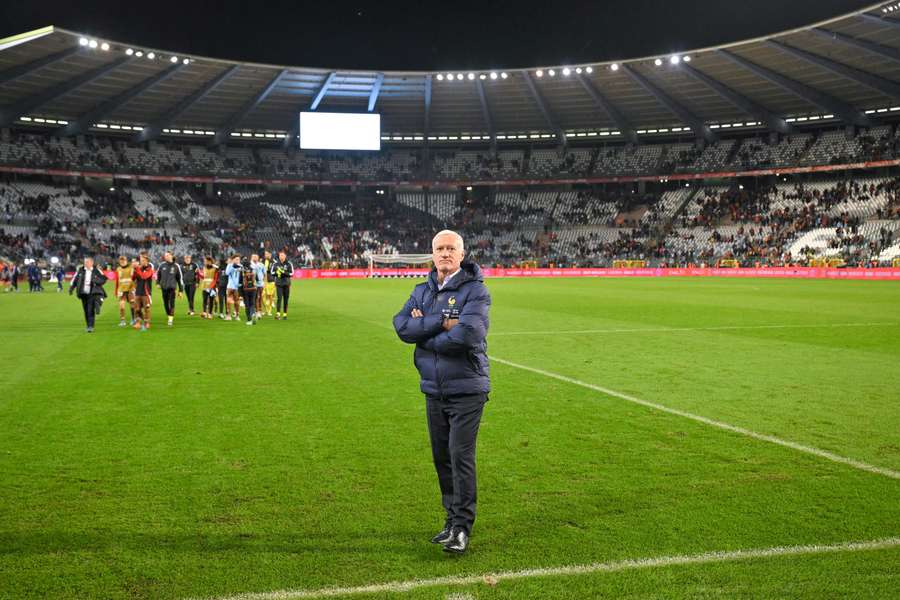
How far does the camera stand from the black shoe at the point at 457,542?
16.0ft

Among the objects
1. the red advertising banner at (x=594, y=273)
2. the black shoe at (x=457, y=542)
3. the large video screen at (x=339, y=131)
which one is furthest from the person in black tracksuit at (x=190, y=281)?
the large video screen at (x=339, y=131)

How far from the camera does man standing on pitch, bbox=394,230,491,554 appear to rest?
192 inches

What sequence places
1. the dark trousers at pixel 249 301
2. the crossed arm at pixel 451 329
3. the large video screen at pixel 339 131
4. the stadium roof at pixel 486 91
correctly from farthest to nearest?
the large video screen at pixel 339 131, the stadium roof at pixel 486 91, the dark trousers at pixel 249 301, the crossed arm at pixel 451 329

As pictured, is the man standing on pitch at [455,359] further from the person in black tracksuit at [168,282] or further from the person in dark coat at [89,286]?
the person in black tracksuit at [168,282]

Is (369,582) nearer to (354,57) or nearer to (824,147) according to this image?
(354,57)

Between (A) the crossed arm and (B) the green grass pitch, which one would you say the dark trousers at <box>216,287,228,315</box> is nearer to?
(B) the green grass pitch

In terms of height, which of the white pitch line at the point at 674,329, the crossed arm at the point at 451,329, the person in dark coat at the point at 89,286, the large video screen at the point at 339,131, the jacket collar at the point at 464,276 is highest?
the large video screen at the point at 339,131

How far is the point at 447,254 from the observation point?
4930mm

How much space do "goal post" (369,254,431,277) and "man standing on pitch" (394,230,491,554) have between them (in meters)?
56.4

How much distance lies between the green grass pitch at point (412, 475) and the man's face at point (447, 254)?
72.8 inches

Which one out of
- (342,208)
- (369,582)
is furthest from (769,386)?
(342,208)

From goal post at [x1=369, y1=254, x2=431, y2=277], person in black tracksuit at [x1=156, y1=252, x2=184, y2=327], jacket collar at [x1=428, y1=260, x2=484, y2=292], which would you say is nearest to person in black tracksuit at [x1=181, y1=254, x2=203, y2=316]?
person in black tracksuit at [x1=156, y1=252, x2=184, y2=327]

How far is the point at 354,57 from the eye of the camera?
60.4m

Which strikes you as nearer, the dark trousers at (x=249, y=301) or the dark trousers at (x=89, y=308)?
the dark trousers at (x=89, y=308)
